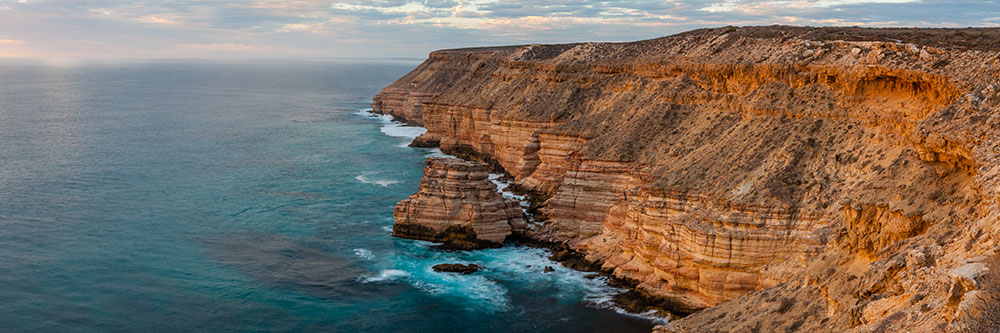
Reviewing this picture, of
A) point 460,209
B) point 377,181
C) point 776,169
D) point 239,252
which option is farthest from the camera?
point 377,181

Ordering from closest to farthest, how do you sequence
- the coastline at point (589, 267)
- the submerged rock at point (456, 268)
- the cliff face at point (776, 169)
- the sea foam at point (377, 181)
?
the cliff face at point (776, 169) → the coastline at point (589, 267) → the submerged rock at point (456, 268) → the sea foam at point (377, 181)

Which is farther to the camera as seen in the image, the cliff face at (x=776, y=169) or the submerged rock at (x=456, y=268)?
the submerged rock at (x=456, y=268)

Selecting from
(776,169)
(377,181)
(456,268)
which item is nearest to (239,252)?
(456,268)

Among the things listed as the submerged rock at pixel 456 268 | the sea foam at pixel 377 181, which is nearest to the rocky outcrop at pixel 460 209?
the submerged rock at pixel 456 268

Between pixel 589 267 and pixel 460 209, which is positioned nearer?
pixel 589 267

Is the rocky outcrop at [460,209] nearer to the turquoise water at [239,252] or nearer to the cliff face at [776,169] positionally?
the turquoise water at [239,252]

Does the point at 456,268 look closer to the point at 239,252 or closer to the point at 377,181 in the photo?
the point at 239,252
